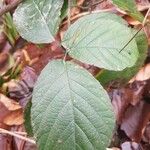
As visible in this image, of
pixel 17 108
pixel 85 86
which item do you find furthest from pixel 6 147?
pixel 85 86

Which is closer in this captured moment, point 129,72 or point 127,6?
point 127,6

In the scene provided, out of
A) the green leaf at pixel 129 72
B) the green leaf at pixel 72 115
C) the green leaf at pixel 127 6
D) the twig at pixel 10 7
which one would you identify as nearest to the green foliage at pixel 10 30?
the twig at pixel 10 7

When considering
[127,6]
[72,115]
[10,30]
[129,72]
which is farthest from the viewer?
[10,30]

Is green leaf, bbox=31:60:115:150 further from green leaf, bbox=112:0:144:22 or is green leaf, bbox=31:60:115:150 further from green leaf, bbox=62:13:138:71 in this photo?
green leaf, bbox=112:0:144:22

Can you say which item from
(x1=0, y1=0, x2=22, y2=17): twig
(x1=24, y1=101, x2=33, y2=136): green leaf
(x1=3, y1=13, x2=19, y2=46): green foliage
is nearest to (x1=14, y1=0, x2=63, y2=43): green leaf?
(x1=0, y1=0, x2=22, y2=17): twig

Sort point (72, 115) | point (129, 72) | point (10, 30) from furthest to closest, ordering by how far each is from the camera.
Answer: point (10, 30) → point (129, 72) → point (72, 115)

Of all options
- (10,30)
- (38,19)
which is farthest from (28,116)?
(10,30)

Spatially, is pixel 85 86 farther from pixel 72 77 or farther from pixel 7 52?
pixel 7 52

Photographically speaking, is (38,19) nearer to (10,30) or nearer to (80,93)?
(80,93)
